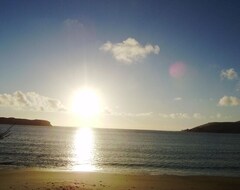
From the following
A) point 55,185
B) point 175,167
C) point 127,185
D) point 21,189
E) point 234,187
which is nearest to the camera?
point 21,189

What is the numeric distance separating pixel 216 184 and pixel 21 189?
Result: 21.2 metres

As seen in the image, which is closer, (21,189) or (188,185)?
(21,189)

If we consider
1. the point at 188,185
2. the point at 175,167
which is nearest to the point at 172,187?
the point at 188,185

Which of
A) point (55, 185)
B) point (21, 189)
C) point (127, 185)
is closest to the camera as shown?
point (21, 189)

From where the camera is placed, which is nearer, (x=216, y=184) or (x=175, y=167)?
(x=216, y=184)

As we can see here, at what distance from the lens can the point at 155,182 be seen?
124ft

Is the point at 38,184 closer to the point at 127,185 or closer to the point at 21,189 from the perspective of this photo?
the point at 21,189

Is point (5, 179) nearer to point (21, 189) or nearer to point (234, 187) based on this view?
point (21, 189)

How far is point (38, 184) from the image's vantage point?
3247 cm

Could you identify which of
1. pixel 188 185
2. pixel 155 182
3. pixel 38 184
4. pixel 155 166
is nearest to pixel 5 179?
pixel 38 184

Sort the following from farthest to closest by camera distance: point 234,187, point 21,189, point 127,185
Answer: point 234,187 < point 127,185 < point 21,189

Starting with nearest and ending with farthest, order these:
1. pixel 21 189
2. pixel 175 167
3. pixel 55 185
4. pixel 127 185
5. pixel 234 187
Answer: pixel 21 189 < pixel 55 185 < pixel 127 185 < pixel 234 187 < pixel 175 167

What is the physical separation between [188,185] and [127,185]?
6769 millimetres

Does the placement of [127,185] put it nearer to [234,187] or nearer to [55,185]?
[55,185]
